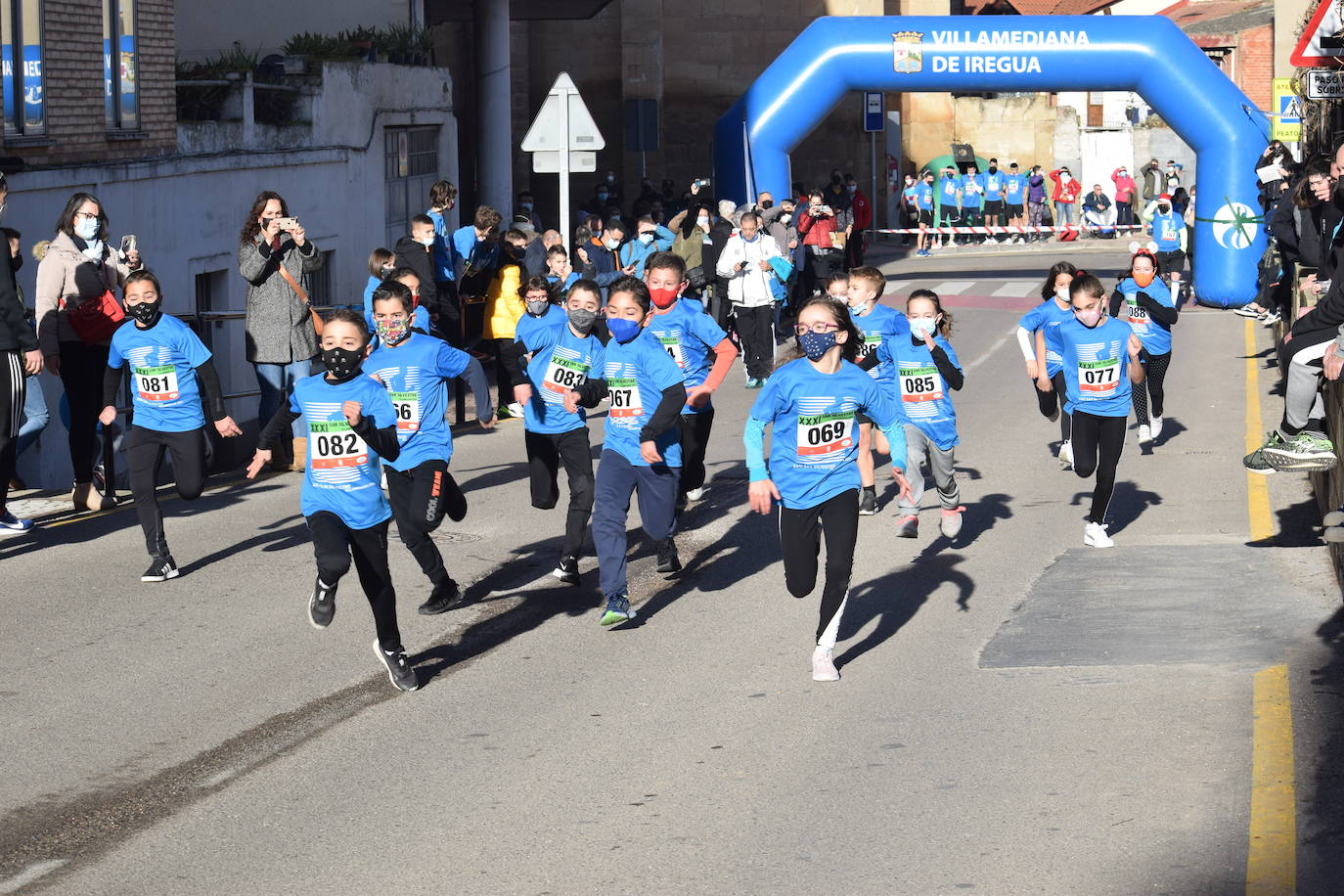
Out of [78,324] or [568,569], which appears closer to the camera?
[568,569]

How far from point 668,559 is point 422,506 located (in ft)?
5.80

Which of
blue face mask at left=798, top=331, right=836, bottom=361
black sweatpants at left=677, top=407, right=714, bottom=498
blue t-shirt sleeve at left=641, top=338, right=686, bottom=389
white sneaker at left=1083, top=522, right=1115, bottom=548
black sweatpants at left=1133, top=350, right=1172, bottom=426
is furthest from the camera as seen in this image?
black sweatpants at left=1133, top=350, right=1172, bottom=426

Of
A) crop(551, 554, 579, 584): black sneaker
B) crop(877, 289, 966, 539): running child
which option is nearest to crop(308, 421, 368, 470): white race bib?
crop(551, 554, 579, 584): black sneaker

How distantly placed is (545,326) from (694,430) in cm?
116

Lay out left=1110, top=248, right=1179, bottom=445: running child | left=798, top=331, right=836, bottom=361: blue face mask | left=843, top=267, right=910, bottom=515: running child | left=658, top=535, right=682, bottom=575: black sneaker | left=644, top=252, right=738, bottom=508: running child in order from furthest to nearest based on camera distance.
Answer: left=1110, top=248, right=1179, bottom=445: running child → left=843, top=267, right=910, bottom=515: running child → left=644, top=252, right=738, bottom=508: running child → left=658, top=535, right=682, bottom=575: black sneaker → left=798, top=331, right=836, bottom=361: blue face mask

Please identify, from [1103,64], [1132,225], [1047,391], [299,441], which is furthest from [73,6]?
[1132,225]

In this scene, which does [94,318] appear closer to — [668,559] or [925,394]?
[668,559]

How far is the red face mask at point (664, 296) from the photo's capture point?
11.4m

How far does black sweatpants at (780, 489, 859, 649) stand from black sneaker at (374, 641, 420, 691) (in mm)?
1783

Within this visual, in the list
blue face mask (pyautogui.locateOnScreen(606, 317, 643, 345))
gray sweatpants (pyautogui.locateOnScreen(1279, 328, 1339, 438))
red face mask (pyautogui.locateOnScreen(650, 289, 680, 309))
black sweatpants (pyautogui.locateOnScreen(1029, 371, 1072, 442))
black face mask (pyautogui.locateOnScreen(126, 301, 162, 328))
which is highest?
red face mask (pyautogui.locateOnScreen(650, 289, 680, 309))

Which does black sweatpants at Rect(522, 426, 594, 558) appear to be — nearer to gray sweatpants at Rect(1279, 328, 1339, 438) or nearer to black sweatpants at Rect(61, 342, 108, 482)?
black sweatpants at Rect(61, 342, 108, 482)

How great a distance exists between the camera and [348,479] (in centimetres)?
856

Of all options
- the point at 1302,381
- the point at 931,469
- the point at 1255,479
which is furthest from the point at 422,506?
the point at 1255,479

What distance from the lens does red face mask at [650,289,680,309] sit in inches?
448
